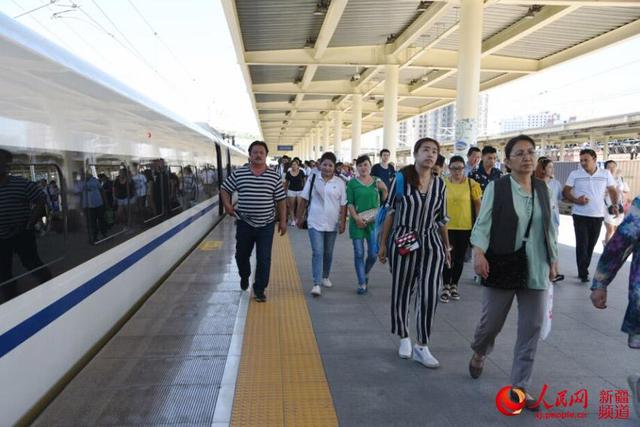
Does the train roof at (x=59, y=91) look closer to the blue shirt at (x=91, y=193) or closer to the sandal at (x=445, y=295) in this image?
the blue shirt at (x=91, y=193)

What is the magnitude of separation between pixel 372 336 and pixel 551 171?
338 cm

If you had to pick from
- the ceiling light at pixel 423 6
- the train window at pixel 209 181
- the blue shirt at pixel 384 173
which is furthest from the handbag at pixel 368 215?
the ceiling light at pixel 423 6

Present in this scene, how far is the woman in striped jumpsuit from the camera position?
3.64m

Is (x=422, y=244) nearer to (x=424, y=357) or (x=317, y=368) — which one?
(x=424, y=357)

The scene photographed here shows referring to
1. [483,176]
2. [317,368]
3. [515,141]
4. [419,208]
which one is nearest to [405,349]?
[317,368]

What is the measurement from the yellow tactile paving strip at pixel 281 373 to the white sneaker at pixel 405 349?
0.64m

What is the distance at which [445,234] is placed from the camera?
392 centimetres

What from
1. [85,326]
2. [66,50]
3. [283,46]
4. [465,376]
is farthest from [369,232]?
[283,46]

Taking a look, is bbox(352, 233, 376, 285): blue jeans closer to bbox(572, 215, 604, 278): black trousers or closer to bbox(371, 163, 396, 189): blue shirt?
bbox(572, 215, 604, 278): black trousers

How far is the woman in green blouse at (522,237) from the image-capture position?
118 inches

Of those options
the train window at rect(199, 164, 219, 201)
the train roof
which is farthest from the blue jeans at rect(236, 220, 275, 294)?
the train window at rect(199, 164, 219, 201)

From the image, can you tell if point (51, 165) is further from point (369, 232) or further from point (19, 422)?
point (369, 232)

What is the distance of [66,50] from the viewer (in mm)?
3936

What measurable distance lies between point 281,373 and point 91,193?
204 centimetres
